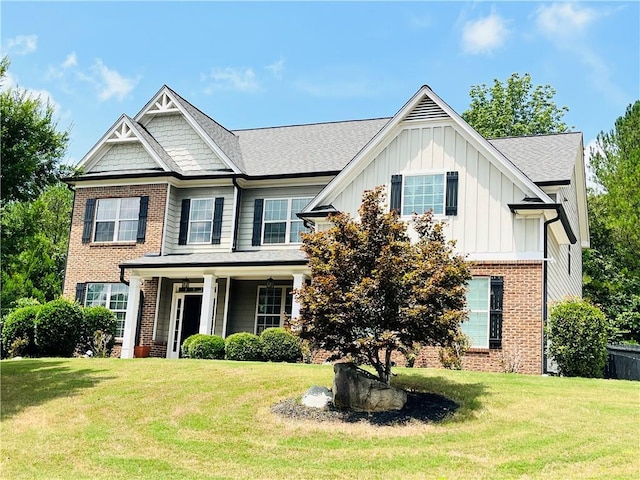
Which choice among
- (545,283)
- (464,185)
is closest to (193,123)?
(464,185)

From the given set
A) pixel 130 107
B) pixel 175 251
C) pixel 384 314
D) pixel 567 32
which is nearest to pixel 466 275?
pixel 384 314

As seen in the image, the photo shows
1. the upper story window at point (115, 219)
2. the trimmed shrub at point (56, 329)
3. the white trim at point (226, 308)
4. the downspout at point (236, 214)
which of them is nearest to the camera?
the trimmed shrub at point (56, 329)

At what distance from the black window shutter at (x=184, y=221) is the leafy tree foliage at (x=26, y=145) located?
259 inches

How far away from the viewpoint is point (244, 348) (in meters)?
19.6

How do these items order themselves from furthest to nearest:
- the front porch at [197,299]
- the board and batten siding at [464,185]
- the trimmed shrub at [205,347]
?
the front porch at [197,299] < the trimmed shrub at [205,347] < the board and batten siding at [464,185]

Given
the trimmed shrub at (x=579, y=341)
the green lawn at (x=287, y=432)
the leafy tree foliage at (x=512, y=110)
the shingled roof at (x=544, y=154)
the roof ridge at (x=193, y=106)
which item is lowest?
the green lawn at (x=287, y=432)

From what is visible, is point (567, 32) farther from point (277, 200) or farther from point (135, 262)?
point (135, 262)

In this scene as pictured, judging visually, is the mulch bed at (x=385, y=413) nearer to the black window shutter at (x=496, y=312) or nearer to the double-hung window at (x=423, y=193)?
the black window shutter at (x=496, y=312)

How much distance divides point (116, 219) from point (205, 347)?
6.84 meters

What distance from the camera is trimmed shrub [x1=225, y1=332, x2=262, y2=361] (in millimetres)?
19516

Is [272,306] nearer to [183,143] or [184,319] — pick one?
[184,319]

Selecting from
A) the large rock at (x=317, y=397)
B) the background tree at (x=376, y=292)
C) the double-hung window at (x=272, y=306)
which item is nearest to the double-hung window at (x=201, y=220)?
the double-hung window at (x=272, y=306)

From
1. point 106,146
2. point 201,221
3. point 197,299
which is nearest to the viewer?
point 197,299

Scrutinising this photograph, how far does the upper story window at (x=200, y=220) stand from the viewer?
2389 cm
